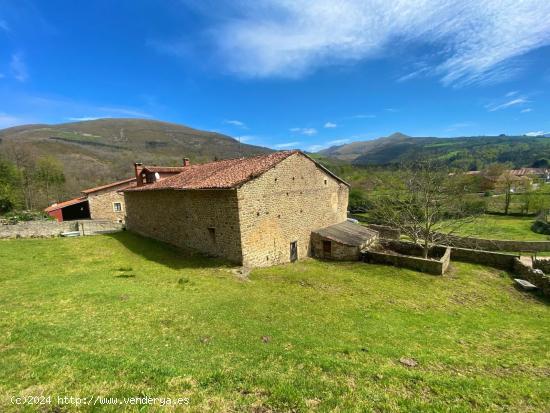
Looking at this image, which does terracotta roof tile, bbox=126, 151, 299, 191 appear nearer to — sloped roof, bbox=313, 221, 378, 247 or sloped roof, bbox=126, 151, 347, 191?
sloped roof, bbox=126, 151, 347, 191

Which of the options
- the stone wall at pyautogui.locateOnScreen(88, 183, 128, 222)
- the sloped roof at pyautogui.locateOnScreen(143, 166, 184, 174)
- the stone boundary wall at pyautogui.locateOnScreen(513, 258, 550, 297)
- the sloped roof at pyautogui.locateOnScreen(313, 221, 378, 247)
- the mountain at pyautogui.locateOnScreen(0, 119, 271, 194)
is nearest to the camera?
the stone boundary wall at pyautogui.locateOnScreen(513, 258, 550, 297)

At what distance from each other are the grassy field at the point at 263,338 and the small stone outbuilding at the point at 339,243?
4.44 metres

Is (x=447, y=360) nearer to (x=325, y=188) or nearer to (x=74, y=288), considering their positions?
(x=74, y=288)

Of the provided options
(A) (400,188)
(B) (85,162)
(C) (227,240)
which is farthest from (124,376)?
(B) (85,162)

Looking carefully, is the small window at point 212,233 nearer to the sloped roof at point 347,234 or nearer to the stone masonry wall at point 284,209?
the stone masonry wall at point 284,209

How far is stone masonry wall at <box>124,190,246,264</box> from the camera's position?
16844 millimetres

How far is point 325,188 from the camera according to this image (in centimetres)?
2447

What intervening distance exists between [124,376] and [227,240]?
11.9 m

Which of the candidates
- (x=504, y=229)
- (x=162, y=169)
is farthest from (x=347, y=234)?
(x=504, y=229)

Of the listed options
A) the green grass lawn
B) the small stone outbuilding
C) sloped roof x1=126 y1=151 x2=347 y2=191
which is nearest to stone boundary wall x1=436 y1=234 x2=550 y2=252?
the green grass lawn

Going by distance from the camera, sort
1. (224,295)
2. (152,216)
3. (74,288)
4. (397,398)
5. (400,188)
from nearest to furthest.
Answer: (397,398)
(74,288)
(224,295)
(152,216)
(400,188)

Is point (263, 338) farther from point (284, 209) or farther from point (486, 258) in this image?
point (486, 258)

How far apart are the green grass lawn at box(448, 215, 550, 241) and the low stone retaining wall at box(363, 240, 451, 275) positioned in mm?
10673

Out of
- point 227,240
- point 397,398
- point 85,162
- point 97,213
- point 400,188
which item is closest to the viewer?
point 397,398
